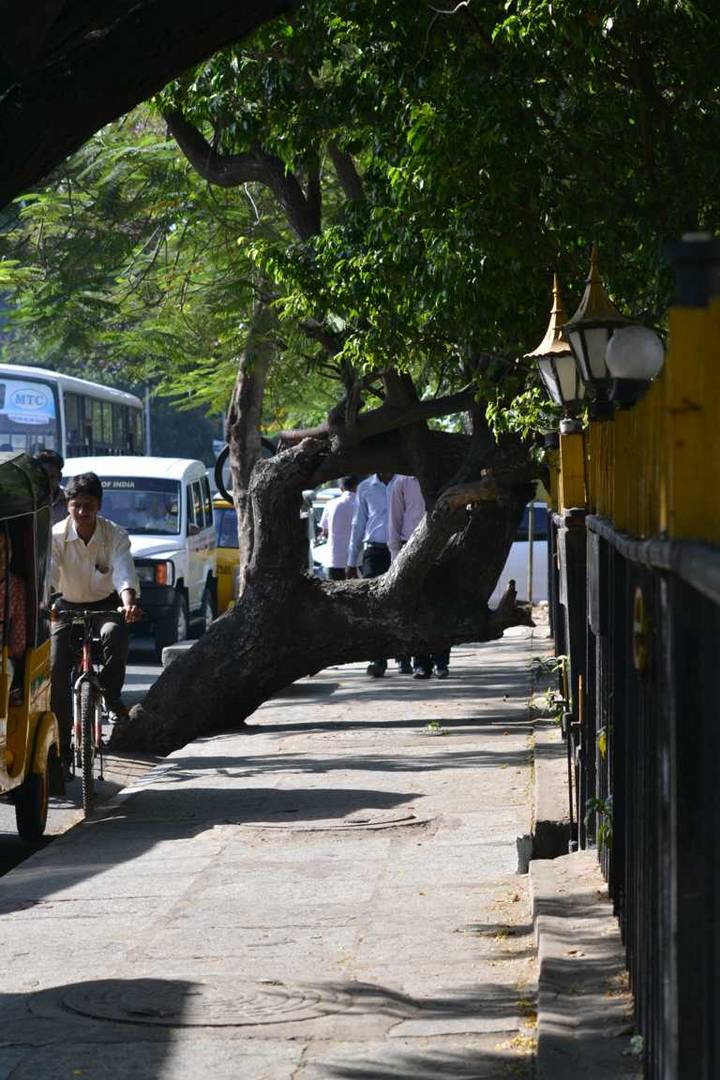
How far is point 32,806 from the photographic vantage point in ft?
30.7

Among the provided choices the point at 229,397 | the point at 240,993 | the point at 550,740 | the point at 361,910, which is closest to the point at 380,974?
the point at 240,993

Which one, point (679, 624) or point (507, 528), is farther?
point (507, 528)

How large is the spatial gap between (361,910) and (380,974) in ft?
3.51

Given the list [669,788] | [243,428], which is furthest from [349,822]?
[243,428]

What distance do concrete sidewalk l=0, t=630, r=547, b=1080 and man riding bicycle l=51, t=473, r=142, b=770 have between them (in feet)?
2.37

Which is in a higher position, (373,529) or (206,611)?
(373,529)

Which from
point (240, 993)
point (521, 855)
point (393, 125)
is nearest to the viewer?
point (240, 993)

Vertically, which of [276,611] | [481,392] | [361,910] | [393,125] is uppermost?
[393,125]

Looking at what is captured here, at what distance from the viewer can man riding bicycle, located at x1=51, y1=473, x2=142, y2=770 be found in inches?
434

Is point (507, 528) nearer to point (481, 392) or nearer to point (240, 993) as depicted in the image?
point (481, 392)

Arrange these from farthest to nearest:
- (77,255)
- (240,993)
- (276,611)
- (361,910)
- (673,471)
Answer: (77,255) < (276,611) < (361,910) < (240,993) < (673,471)

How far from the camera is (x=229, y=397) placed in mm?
24766

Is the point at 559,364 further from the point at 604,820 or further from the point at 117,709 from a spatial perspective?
the point at 117,709

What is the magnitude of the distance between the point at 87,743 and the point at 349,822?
75.1 inches
